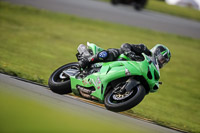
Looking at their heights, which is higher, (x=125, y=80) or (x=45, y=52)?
(x=125, y=80)

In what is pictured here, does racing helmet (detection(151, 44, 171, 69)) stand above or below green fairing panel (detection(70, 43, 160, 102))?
above

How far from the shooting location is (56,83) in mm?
5480

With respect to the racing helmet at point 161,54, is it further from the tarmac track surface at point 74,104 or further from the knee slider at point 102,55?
the tarmac track surface at point 74,104

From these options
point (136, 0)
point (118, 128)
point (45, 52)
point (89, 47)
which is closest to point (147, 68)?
point (118, 128)

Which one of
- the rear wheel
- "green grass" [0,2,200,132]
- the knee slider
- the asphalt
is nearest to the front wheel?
the knee slider

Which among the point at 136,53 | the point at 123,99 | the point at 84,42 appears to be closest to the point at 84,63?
the point at 136,53

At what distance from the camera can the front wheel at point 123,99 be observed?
440 centimetres

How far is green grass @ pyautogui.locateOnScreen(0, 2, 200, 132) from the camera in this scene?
6.82m

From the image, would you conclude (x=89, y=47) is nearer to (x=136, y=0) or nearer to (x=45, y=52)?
(x=45, y=52)

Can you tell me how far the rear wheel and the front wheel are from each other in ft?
3.05

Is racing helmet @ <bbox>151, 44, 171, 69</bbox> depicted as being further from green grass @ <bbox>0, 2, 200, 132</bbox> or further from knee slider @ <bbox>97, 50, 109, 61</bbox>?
green grass @ <bbox>0, 2, 200, 132</bbox>

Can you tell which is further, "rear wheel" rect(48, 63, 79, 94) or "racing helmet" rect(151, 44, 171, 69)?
"rear wheel" rect(48, 63, 79, 94)

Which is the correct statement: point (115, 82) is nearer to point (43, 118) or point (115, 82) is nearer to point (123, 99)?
point (123, 99)

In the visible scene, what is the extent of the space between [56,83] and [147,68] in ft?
5.64
